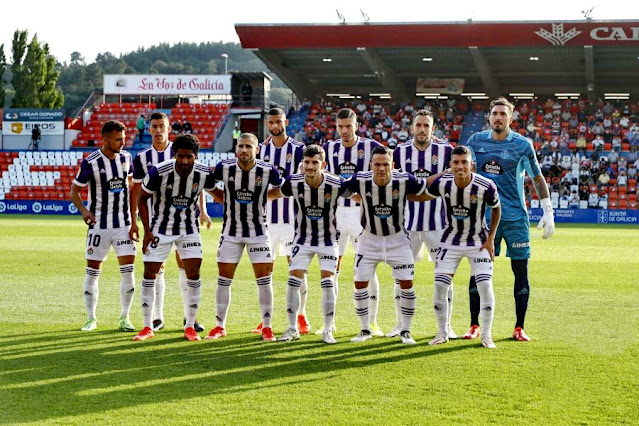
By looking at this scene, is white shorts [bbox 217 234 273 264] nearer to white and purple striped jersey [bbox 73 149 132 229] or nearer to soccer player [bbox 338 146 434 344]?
soccer player [bbox 338 146 434 344]

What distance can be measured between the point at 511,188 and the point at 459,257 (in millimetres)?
980

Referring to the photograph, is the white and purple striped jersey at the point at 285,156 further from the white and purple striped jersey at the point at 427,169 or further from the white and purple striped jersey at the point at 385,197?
the white and purple striped jersey at the point at 385,197

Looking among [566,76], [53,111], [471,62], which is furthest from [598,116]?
[53,111]

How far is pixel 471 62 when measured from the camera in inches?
1528

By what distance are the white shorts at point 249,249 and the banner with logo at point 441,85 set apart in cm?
3381

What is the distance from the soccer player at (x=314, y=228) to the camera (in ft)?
26.9

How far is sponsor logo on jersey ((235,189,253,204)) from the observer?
8.38 m

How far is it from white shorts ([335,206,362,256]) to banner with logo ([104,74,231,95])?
120 feet

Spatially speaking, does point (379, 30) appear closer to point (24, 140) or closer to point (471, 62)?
point (471, 62)

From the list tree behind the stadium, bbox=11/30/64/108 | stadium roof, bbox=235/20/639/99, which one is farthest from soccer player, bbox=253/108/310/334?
tree behind the stadium, bbox=11/30/64/108

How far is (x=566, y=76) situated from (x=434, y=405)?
118 feet

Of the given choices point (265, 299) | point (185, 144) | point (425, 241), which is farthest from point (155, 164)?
point (425, 241)

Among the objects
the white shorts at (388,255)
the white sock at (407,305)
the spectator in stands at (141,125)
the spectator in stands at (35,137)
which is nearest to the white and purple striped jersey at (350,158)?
the white shorts at (388,255)

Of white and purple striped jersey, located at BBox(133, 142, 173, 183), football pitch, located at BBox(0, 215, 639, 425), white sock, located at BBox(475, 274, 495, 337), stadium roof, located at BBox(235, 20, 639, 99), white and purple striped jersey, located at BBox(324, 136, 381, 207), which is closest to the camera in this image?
football pitch, located at BBox(0, 215, 639, 425)
